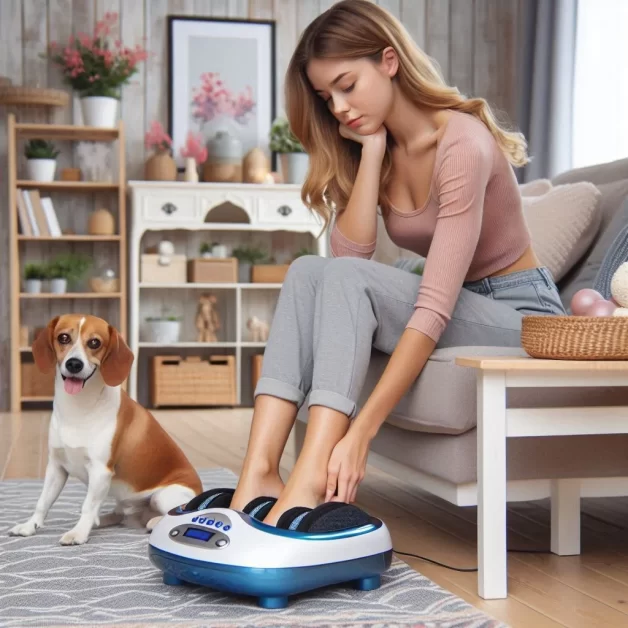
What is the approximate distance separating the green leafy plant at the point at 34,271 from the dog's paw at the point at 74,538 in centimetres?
325

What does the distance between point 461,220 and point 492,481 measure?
456mm

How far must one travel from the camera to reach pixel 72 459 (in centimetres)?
200

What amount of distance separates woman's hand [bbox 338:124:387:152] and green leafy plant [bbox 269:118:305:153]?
321 cm

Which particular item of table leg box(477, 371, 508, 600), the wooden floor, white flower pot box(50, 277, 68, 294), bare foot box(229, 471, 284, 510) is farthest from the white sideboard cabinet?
table leg box(477, 371, 508, 600)

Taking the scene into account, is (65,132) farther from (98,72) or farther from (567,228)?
(567,228)

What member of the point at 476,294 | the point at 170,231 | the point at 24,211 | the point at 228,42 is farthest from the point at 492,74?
the point at 476,294

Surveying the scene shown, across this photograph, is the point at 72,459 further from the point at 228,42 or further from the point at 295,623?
the point at 228,42

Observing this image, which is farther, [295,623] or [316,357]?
[316,357]

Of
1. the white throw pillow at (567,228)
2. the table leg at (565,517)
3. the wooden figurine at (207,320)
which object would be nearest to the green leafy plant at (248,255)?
the wooden figurine at (207,320)

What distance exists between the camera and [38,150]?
195 inches

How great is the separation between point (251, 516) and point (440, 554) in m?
0.55

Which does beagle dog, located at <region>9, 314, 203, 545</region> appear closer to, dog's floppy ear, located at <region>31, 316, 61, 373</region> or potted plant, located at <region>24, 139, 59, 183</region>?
dog's floppy ear, located at <region>31, 316, 61, 373</region>

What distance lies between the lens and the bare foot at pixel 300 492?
1.55m

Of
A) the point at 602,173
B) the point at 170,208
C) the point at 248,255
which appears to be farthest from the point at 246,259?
the point at 602,173
